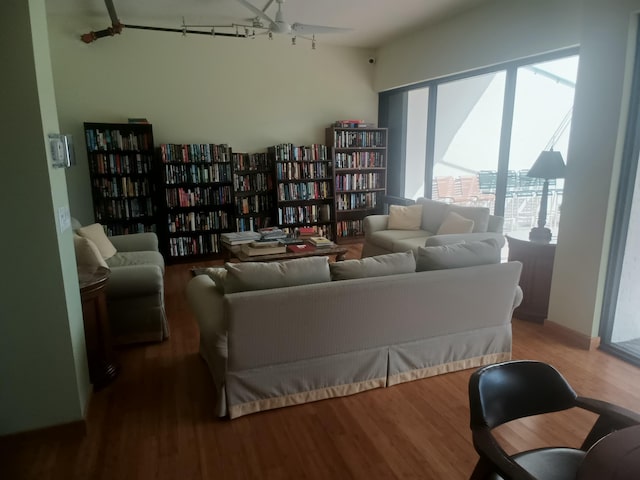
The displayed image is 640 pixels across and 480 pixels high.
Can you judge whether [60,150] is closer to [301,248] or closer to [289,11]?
[301,248]

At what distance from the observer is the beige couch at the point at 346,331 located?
2254 millimetres

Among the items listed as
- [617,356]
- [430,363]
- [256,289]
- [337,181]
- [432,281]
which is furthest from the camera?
[337,181]

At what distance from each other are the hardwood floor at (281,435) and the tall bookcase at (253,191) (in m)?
Result: 3.38

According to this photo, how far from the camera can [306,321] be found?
7.64 feet

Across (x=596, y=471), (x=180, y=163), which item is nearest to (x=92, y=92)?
(x=180, y=163)

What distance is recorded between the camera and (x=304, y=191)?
6.27 m

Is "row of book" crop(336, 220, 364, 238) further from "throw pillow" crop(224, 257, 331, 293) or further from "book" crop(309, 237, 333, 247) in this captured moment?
"throw pillow" crop(224, 257, 331, 293)

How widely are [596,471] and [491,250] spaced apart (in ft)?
6.48

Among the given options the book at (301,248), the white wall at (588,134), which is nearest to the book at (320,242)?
the book at (301,248)

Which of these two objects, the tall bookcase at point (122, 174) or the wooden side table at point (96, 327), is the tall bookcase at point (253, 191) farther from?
the wooden side table at point (96, 327)

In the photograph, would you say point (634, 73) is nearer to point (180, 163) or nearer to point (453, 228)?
point (453, 228)

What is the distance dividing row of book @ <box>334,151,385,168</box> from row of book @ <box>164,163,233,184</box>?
1.72m

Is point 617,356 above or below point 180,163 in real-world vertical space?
below

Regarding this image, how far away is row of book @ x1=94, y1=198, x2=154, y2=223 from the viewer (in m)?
5.31
